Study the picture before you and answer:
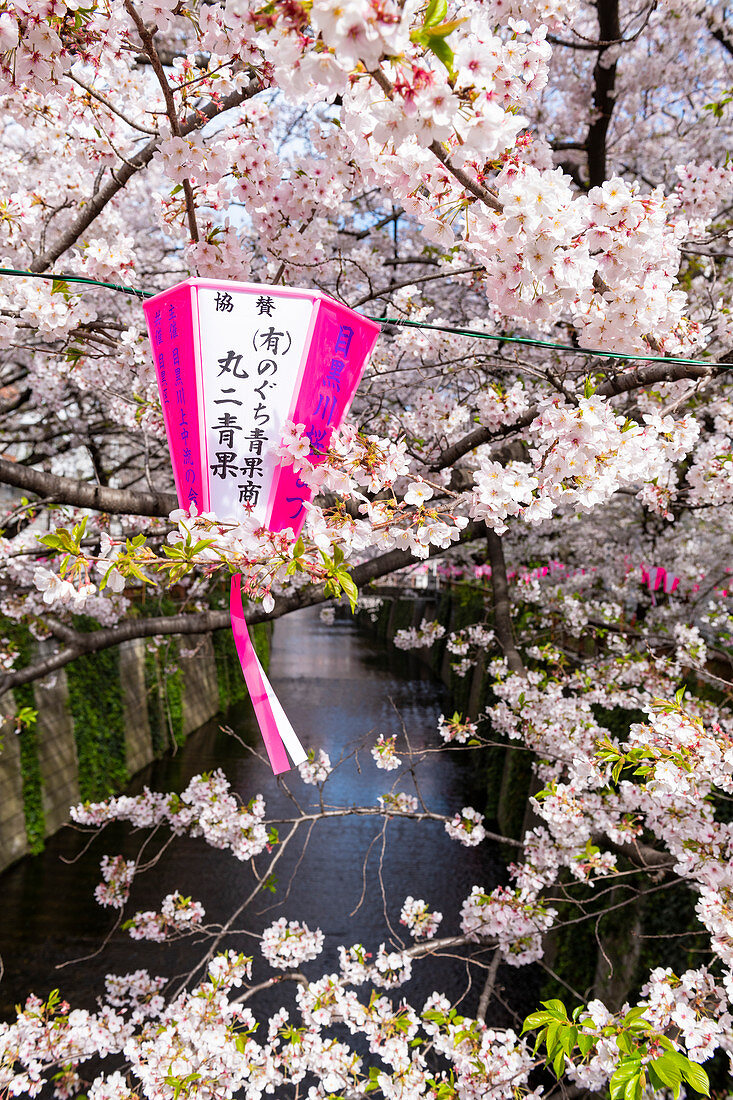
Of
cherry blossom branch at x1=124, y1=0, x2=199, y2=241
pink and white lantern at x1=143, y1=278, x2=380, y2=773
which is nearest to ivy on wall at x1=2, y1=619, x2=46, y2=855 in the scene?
cherry blossom branch at x1=124, y1=0, x2=199, y2=241

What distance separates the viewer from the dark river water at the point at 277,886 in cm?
793

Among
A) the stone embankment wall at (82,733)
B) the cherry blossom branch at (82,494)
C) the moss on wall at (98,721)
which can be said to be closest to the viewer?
the cherry blossom branch at (82,494)

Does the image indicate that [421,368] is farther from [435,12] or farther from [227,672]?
[227,672]

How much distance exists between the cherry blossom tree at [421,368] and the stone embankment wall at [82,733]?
3.46 m

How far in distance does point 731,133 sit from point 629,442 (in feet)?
18.0

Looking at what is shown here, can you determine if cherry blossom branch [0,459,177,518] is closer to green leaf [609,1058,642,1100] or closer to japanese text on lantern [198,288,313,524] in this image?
japanese text on lantern [198,288,313,524]

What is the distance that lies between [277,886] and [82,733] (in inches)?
178

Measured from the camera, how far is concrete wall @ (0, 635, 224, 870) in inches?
373

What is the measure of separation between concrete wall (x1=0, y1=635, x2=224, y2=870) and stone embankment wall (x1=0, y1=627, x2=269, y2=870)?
15 mm

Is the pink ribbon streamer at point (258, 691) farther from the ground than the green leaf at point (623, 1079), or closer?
farther from the ground

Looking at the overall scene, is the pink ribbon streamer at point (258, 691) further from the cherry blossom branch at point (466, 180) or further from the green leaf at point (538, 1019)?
the cherry blossom branch at point (466, 180)

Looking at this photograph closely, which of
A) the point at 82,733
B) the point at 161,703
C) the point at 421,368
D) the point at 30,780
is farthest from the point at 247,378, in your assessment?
the point at 161,703

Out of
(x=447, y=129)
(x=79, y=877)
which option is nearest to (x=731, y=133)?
(x=447, y=129)

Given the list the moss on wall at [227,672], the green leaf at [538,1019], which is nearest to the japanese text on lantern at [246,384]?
the green leaf at [538,1019]
